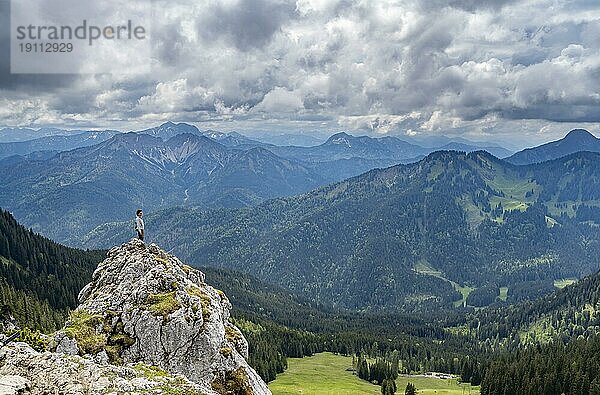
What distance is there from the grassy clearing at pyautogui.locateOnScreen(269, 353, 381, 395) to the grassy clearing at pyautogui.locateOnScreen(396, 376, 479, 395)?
573 inches

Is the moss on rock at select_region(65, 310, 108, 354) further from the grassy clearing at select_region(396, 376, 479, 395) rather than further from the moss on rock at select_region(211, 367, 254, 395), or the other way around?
the grassy clearing at select_region(396, 376, 479, 395)

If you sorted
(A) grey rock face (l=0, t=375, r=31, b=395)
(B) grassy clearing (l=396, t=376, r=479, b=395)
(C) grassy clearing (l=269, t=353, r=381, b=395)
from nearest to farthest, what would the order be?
(A) grey rock face (l=0, t=375, r=31, b=395), (C) grassy clearing (l=269, t=353, r=381, b=395), (B) grassy clearing (l=396, t=376, r=479, b=395)

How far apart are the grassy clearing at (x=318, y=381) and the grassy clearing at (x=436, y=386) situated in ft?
47.7

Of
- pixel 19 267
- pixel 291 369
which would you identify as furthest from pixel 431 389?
pixel 19 267

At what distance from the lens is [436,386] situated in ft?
566

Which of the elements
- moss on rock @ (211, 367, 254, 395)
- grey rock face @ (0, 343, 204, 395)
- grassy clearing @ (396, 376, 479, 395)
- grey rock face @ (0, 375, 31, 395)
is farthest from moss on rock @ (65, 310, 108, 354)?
grassy clearing @ (396, 376, 479, 395)

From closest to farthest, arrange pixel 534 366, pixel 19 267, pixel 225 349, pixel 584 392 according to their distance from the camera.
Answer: pixel 225 349
pixel 584 392
pixel 534 366
pixel 19 267

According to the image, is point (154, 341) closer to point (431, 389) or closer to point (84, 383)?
point (84, 383)

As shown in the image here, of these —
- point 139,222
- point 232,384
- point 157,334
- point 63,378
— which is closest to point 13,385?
point 63,378

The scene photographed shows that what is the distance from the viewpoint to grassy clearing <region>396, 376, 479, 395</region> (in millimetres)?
156538

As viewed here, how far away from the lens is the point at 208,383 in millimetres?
51281

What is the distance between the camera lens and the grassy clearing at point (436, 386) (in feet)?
514

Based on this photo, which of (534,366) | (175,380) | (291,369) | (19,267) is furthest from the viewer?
(19,267)

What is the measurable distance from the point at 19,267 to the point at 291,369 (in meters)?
121
